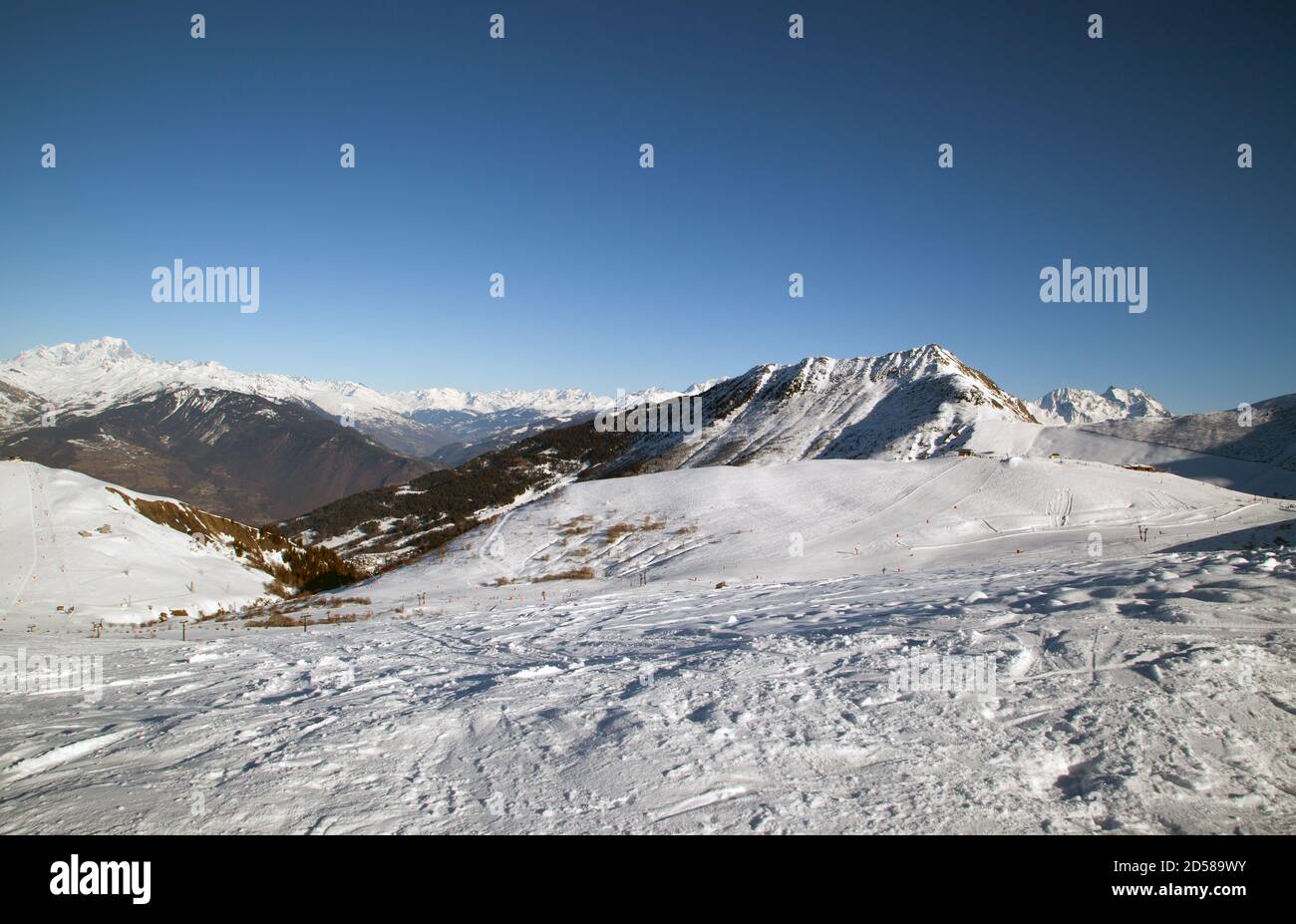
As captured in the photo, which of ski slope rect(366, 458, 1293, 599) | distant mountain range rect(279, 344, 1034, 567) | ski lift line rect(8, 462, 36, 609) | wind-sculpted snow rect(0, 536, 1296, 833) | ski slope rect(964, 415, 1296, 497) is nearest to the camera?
wind-sculpted snow rect(0, 536, 1296, 833)

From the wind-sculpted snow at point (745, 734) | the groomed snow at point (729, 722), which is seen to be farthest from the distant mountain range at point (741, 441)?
the wind-sculpted snow at point (745, 734)

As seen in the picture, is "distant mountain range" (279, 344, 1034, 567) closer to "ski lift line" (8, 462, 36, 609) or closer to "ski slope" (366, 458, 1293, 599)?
"ski lift line" (8, 462, 36, 609)

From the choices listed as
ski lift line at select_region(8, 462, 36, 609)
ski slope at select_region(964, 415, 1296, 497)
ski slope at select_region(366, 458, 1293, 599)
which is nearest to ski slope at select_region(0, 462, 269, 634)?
ski lift line at select_region(8, 462, 36, 609)

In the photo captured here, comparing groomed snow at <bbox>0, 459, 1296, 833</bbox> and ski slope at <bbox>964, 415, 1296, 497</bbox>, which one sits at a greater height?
ski slope at <bbox>964, 415, 1296, 497</bbox>

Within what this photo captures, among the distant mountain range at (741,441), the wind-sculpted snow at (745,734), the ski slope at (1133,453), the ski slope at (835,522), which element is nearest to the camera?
the wind-sculpted snow at (745,734)

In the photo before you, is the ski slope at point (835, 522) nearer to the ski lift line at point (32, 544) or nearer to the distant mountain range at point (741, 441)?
the ski lift line at point (32, 544)

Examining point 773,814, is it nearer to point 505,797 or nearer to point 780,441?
point 505,797

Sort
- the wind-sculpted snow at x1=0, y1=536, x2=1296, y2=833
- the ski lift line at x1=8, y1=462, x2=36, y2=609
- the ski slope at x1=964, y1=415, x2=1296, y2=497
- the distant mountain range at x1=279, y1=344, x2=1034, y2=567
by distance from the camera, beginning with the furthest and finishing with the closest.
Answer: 1. the distant mountain range at x1=279, y1=344, x2=1034, y2=567
2. the ski slope at x1=964, y1=415, x2=1296, y2=497
3. the ski lift line at x1=8, y1=462, x2=36, y2=609
4. the wind-sculpted snow at x1=0, y1=536, x2=1296, y2=833

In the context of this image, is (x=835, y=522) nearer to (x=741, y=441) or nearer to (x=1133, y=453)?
(x=1133, y=453)
